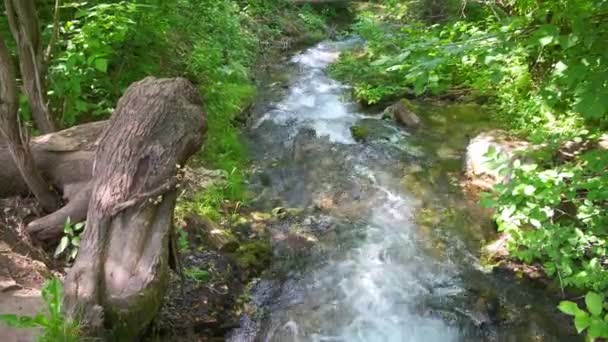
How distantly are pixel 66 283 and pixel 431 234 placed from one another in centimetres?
424

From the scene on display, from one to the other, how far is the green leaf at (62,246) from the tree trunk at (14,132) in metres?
0.60

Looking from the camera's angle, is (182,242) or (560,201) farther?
(182,242)

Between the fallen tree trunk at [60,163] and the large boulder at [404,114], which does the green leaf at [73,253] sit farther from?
the large boulder at [404,114]

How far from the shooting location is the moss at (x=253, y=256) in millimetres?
5266

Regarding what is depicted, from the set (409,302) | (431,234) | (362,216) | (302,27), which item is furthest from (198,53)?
(302,27)

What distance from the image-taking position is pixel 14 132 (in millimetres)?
3990

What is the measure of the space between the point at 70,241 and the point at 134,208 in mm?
937

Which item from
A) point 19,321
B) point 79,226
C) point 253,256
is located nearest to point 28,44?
point 79,226

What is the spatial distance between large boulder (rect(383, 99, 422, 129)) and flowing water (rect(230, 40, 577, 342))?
0.33 metres

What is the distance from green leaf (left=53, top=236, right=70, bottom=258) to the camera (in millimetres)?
3998

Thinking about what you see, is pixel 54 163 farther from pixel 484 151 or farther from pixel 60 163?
pixel 484 151

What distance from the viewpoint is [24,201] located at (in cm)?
458

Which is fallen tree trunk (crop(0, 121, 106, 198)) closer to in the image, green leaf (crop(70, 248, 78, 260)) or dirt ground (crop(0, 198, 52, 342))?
dirt ground (crop(0, 198, 52, 342))

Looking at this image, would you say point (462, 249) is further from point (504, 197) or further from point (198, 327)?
point (198, 327)
